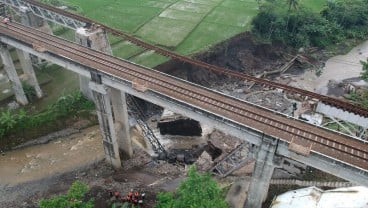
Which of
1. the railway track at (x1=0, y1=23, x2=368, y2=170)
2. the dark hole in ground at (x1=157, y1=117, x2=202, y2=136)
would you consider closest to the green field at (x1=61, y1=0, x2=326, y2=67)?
the dark hole in ground at (x1=157, y1=117, x2=202, y2=136)

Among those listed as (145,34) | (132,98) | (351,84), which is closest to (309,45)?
(351,84)

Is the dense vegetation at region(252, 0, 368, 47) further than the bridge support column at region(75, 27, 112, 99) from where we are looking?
Yes

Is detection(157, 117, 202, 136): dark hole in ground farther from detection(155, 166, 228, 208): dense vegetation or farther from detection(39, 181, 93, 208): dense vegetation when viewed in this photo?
detection(39, 181, 93, 208): dense vegetation

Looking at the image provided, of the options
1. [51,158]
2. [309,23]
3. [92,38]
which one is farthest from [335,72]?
[51,158]

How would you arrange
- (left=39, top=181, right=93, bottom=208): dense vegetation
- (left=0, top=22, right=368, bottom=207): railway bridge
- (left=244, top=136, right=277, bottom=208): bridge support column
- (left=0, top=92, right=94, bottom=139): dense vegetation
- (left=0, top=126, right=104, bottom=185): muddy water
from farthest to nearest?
1. (left=0, top=92, right=94, bottom=139): dense vegetation
2. (left=0, top=126, right=104, bottom=185): muddy water
3. (left=39, top=181, right=93, bottom=208): dense vegetation
4. (left=244, top=136, right=277, bottom=208): bridge support column
5. (left=0, top=22, right=368, bottom=207): railway bridge

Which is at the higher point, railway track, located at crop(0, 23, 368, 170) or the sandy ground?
railway track, located at crop(0, 23, 368, 170)

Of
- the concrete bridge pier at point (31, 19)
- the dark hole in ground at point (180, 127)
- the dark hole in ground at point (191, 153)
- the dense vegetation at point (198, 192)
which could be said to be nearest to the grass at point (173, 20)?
the concrete bridge pier at point (31, 19)
